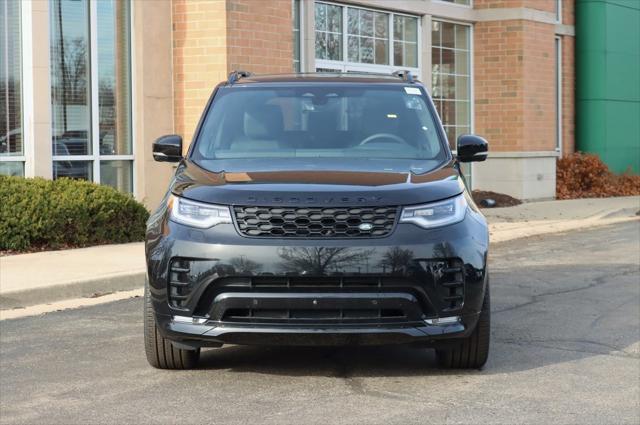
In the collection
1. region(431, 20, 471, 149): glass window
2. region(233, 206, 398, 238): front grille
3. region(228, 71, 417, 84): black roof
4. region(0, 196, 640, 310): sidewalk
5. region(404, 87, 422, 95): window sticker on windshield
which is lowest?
region(0, 196, 640, 310): sidewalk

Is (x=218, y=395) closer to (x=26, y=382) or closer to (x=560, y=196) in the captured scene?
(x=26, y=382)

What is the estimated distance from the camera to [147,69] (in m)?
16.8

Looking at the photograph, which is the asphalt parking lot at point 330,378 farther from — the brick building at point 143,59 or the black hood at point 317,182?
the brick building at point 143,59

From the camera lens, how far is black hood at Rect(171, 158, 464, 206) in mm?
6566

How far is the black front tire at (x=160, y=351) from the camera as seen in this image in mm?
7028

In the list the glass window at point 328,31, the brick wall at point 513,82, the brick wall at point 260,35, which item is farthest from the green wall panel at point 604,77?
the brick wall at point 260,35

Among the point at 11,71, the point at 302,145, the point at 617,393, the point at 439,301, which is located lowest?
the point at 617,393

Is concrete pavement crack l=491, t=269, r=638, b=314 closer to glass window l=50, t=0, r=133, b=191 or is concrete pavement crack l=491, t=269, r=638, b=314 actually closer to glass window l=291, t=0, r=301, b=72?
glass window l=50, t=0, r=133, b=191

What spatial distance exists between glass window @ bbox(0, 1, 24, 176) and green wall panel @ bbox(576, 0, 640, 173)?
16278mm

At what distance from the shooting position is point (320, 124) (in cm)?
797

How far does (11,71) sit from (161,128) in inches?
102

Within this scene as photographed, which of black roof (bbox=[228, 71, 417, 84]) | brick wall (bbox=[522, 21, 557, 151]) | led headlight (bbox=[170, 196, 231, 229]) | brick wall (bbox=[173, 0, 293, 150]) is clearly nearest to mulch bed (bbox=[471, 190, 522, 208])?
brick wall (bbox=[522, 21, 557, 151])

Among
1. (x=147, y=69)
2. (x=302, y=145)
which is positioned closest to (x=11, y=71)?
(x=147, y=69)

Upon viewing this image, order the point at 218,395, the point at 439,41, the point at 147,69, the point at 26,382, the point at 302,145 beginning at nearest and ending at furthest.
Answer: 1. the point at 218,395
2. the point at 26,382
3. the point at 302,145
4. the point at 147,69
5. the point at 439,41
